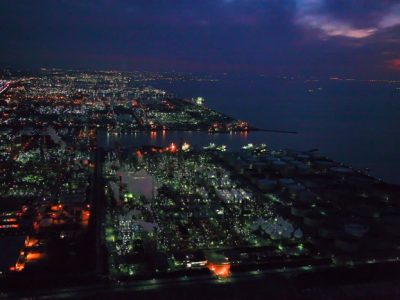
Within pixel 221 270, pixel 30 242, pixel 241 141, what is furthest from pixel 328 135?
pixel 30 242

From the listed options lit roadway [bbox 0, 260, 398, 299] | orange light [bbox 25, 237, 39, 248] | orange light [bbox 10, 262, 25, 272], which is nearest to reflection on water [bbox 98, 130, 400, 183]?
orange light [bbox 25, 237, 39, 248]

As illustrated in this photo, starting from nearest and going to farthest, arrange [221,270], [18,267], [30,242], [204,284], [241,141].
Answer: [204,284] → [18,267] → [221,270] → [30,242] → [241,141]

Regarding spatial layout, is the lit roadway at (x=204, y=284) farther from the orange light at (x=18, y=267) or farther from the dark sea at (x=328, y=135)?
the dark sea at (x=328, y=135)

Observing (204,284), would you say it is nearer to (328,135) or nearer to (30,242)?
(30,242)

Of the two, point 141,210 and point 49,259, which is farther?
point 141,210

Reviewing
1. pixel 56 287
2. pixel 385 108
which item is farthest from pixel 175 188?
pixel 385 108

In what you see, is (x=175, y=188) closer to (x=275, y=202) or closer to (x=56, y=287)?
(x=275, y=202)
